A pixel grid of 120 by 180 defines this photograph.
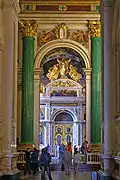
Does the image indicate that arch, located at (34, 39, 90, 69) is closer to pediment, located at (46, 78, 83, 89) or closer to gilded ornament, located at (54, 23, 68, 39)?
gilded ornament, located at (54, 23, 68, 39)

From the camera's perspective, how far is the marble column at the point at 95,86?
77.2ft

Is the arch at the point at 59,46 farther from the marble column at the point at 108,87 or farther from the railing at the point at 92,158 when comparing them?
the marble column at the point at 108,87

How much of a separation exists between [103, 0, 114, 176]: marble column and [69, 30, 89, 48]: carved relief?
9788 mm

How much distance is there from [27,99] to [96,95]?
11.4 feet

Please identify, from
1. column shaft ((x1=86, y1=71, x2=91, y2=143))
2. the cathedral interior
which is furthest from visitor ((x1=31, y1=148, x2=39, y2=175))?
column shaft ((x1=86, y1=71, x2=91, y2=143))

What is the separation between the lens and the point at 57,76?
36.9 metres

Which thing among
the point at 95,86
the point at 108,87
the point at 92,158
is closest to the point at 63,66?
the point at 95,86

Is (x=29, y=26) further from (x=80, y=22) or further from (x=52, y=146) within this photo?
(x=52, y=146)

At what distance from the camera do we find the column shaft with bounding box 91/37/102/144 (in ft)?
77.2

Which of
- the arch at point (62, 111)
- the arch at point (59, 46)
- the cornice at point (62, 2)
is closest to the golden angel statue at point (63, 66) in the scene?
the arch at point (62, 111)

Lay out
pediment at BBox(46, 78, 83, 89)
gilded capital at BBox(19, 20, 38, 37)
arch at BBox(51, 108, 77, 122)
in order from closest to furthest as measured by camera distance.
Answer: gilded capital at BBox(19, 20, 38, 37), pediment at BBox(46, 78, 83, 89), arch at BBox(51, 108, 77, 122)

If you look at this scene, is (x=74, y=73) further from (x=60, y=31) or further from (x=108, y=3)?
(x=108, y=3)

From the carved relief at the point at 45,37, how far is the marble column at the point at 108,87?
9.96 meters

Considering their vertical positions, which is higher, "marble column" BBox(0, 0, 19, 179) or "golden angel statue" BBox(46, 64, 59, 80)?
"golden angel statue" BBox(46, 64, 59, 80)
